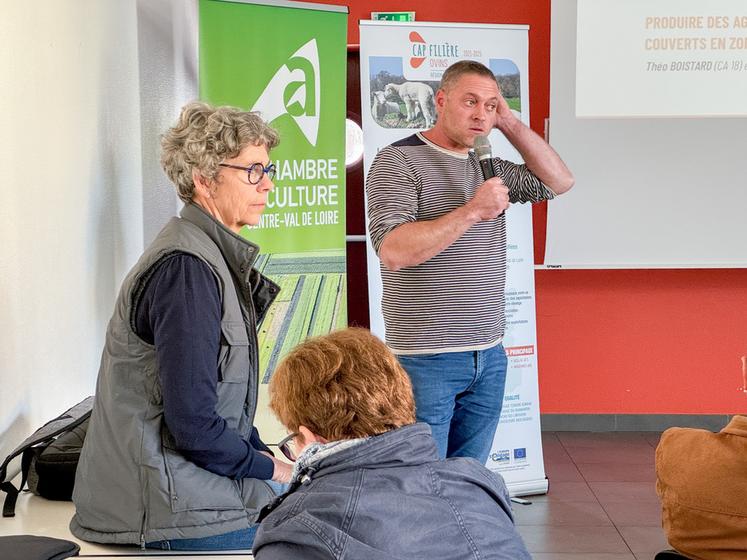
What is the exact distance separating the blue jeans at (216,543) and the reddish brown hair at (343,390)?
1.84ft

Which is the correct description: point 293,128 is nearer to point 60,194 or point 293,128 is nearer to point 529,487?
point 60,194

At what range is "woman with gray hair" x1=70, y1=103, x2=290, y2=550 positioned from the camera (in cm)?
175

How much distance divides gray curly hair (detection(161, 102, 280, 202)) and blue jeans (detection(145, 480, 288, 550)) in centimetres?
71

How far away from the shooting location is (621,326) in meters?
5.33

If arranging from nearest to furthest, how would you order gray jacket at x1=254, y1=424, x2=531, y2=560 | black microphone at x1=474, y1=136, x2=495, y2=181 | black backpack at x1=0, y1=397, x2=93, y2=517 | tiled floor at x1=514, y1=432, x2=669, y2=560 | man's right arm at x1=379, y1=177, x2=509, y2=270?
gray jacket at x1=254, y1=424, x2=531, y2=560, black backpack at x1=0, y1=397, x2=93, y2=517, man's right arm at x1=379, y1=177, x2=509, y2=270, black microphone at x1=474, y1=136, x2=495, y2=181, tiled floor at x1=514, y1=432, x2=669, y2=560

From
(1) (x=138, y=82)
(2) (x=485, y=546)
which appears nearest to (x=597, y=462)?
(1) (x=138, y=82)

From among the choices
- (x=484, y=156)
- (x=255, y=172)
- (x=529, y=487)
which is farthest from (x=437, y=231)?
(x=529, y=487)

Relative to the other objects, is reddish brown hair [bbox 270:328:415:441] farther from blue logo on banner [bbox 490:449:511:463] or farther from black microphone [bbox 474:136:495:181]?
blue logo on banner [bbox 490:449:511:463]

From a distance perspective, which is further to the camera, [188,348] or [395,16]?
[395,16]

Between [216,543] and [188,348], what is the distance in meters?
0.41

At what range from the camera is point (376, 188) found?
269 cm

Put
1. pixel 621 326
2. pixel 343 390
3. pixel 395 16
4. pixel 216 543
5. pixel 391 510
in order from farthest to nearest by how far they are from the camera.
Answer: pixel 621 326 < pixel 395 16 < pixel 216 543 < pixel 343 390 < pixel 391 510

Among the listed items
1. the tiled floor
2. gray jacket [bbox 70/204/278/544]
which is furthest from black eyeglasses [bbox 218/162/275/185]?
Result: the tiled floor

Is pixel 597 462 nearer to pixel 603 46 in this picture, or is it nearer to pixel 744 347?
pixel 744 347
